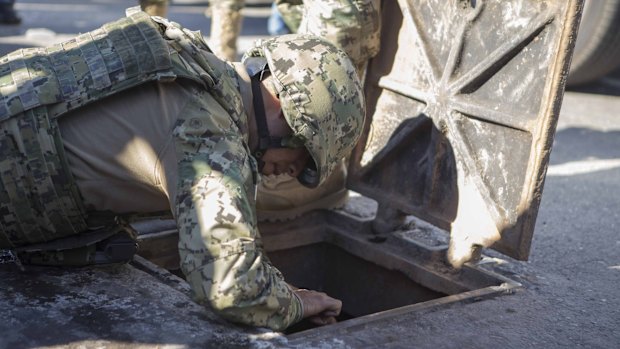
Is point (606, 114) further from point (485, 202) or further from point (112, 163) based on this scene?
point (112, 163)

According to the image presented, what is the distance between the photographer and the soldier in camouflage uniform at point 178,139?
2.15 meters

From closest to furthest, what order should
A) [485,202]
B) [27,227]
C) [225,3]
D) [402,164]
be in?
[27,227], [485,202], [402,164], [225,3]

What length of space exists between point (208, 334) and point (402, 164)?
127 cm

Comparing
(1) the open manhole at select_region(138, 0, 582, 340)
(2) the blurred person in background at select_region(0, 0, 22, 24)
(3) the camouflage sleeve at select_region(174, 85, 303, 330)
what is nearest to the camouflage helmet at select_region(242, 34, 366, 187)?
(3) the camouflage sleeve at select_region(174, 85, 303, 330)

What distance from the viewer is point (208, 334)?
7.43ft

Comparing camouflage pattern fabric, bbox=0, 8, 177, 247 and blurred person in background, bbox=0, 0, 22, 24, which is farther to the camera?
blurred person in background, bbox=0, 0, 22, 24

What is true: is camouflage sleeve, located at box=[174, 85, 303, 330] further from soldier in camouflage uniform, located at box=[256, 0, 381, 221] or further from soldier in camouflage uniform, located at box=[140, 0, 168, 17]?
soldier in camouflage uniform, located at box=[140, 0, 168, 17]

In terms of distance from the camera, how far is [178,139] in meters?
2.22

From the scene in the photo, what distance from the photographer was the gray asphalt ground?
2.44 meters

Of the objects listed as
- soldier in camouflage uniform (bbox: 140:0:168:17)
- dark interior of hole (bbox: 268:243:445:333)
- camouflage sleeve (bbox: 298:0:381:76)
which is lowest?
dark interior of hole (bbox: 268:243:445:333)

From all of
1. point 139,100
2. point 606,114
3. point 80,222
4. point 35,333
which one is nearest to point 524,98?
point 139,100

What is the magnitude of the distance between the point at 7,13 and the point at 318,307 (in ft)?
21.5

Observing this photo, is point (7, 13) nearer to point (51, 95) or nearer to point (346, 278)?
point (346, 278)

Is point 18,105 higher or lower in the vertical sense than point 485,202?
higher
